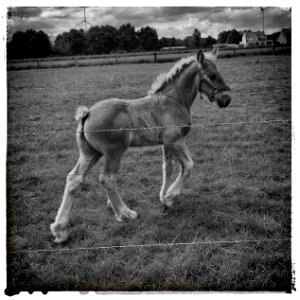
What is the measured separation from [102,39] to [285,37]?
4.87ft

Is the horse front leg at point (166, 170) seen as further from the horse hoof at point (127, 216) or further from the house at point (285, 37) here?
the house at point (285, 37)

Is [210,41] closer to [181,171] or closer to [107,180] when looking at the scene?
[181,171]

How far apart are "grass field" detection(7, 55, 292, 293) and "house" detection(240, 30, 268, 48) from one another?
0.17m

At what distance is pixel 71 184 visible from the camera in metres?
3.22

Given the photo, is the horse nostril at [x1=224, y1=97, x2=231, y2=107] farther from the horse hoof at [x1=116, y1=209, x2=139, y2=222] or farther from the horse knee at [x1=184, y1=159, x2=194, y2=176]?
the horse hoof at [x1=116, y1=209, x2=139, y2=222]

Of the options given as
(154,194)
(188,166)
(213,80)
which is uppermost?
(213,80)

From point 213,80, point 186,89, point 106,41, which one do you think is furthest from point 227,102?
point 106,41

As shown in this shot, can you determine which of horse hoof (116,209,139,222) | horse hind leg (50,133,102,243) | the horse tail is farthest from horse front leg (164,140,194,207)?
the horse tail

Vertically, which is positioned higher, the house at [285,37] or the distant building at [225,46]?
the house at [285,37]

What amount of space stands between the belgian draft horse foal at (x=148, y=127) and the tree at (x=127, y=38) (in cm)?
35

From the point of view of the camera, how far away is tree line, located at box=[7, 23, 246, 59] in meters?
3.20

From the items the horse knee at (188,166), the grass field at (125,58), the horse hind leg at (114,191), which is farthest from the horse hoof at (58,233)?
the grass field at (125,58)

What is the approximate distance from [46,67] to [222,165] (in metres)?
1.69

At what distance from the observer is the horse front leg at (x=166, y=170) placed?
3.37 meters
